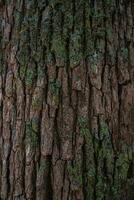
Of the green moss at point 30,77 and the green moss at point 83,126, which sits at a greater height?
the green moss at point 30,77

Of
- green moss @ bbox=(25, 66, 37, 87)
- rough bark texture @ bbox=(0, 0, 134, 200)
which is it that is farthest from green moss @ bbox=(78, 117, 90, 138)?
green moss @ bbox=(25, 66, 37, 87)

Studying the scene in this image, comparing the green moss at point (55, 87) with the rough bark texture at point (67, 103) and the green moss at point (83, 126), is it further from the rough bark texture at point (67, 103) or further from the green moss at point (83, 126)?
the green moss at point (83, 126)

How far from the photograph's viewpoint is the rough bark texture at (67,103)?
2236mm

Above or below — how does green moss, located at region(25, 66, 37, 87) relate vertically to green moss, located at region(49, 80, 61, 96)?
above

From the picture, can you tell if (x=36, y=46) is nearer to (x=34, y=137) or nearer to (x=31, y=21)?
(x=31, y=21)

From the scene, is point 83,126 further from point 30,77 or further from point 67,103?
point 30,77

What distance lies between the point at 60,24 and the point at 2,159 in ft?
2.72

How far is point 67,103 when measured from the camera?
7.43 feet

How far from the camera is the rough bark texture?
224 centimetres

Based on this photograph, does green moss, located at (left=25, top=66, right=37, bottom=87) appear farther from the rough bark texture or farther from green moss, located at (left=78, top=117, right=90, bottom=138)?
green moss, located at (left=78, top=117, right=90, bottom=138)

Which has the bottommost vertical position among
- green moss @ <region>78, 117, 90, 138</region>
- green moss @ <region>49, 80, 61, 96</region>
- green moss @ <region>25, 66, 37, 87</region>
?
green moss @ <region>78, 117, 90, 138</region>

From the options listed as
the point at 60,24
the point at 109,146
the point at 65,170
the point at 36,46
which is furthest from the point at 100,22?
the point at 65,170

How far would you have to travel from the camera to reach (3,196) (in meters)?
2.30

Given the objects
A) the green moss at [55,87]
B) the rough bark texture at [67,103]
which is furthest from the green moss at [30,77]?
the green moss at [55,87]
